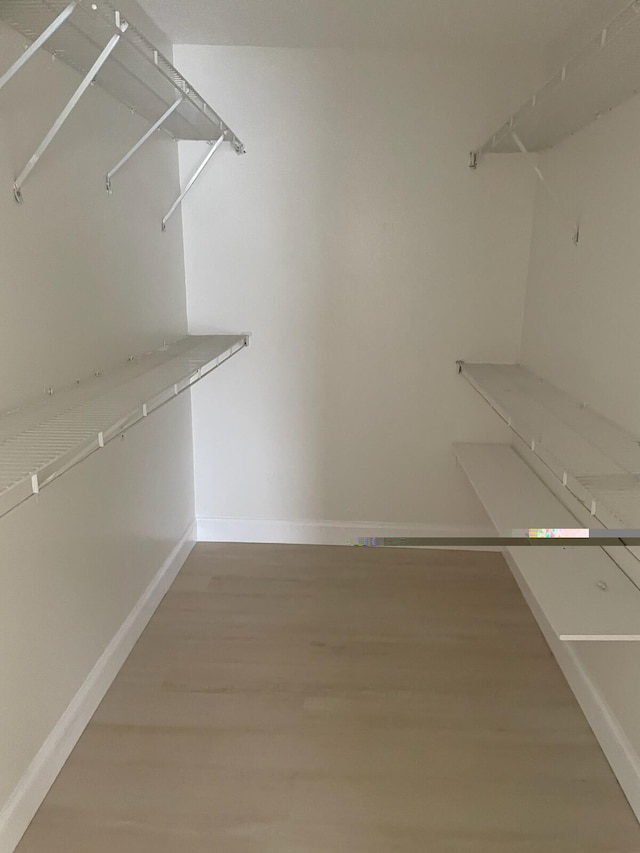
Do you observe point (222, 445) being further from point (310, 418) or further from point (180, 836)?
point (180, 836)

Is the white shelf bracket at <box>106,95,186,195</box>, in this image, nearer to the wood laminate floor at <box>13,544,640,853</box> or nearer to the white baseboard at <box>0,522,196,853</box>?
the white baseboard at <box>0,522,196,853</box>

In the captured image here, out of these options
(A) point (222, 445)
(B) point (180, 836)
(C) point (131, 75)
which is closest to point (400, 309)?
(A) point (222, 445)

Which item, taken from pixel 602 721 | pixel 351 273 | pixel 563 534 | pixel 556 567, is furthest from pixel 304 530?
pixel 563 534

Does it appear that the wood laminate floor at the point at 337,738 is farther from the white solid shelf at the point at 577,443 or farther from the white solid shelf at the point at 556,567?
the white solid shelf at the point at 577,443

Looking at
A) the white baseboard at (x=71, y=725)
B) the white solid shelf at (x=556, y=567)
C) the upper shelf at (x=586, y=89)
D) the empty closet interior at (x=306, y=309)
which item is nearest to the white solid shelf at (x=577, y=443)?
the empty closet interior at (x=306, y=309)

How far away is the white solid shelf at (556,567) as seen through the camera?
58.9 inches

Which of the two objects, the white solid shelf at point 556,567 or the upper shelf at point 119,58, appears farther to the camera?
the white solid shelf at point 556,567

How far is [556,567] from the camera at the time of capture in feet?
5.93

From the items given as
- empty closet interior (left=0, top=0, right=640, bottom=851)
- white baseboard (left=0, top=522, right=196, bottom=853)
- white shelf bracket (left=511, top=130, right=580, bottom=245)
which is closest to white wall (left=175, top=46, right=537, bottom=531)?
empty closet interior (left=0, top=0, right=640, bottom=851)

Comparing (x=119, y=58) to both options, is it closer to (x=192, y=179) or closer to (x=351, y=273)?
(x=192, y=179)

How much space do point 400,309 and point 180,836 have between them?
1961 millimetres

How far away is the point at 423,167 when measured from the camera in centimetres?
250

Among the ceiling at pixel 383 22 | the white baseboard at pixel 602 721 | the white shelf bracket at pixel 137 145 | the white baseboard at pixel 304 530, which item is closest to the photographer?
the white baseboard at pixel 602 721

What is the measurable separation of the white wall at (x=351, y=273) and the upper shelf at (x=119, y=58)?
0.35 metres
